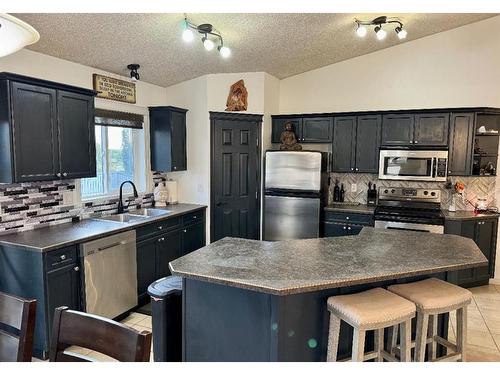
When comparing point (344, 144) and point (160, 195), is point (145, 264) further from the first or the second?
point (344, 144)

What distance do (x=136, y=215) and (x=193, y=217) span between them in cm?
74

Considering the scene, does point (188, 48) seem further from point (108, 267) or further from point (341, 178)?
point (341, 178)

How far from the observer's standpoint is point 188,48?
3.78 metres

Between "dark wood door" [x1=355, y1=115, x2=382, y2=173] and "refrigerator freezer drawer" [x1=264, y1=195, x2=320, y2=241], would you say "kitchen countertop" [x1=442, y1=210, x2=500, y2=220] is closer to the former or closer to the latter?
"dark wood door" [x1=355, y1=115, x2=382, y2=173]

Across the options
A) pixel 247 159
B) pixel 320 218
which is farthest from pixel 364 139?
pixel 247 159

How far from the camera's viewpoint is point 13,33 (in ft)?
3.32

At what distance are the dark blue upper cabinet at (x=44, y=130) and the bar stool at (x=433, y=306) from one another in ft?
9.06

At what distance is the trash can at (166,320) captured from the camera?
2336mm

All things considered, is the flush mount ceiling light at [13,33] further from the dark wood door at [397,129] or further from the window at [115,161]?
the dark wood door at [397,129]

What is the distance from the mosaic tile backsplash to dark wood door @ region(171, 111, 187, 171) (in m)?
1.13

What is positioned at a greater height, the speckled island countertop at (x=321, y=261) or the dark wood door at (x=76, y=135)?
the dark wood door at (x=76, y=135)

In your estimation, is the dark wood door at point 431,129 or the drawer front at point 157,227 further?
the dark wood door at point 431,129

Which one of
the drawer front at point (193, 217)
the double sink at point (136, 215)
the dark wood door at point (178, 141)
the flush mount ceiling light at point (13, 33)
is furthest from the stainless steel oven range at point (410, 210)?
the flush mount ceiling light at point (13, 33)

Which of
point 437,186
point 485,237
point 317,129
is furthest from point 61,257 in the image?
point 485,237
